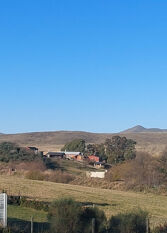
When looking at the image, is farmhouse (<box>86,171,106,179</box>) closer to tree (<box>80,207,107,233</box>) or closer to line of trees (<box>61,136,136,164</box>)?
line of trees (<box>61,136,136,164</box>)

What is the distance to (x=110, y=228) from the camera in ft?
69.1

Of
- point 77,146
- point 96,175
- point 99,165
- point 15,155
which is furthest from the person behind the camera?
point 77,146

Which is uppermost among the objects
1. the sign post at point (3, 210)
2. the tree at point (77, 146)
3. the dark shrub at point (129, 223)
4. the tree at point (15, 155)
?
the tree at point (77, 146)

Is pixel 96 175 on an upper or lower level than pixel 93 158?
lower

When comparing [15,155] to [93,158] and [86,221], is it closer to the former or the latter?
[93,158]

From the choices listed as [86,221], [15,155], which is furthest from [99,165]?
[86,221]

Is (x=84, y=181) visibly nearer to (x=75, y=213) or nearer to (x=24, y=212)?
(x=24, y=212)

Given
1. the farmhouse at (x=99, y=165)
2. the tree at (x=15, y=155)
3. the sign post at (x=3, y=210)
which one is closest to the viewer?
the sign post at (x=3, y=210)

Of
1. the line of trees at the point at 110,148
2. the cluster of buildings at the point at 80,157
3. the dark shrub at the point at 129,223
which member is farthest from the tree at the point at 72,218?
the line of trees at the point at 110,148

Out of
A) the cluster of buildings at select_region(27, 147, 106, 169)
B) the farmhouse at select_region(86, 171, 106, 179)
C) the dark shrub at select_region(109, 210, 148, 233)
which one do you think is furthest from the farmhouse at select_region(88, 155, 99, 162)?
the dark shrub at select_region(109, 210, 148, 233)

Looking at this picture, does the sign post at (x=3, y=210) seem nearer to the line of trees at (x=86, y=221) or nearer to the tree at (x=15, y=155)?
the line of trees at (x=86, y=221)

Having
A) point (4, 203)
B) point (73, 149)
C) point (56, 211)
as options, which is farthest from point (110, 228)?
point (73, 149)

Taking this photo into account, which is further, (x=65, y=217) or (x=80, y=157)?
(x=80, y=157)

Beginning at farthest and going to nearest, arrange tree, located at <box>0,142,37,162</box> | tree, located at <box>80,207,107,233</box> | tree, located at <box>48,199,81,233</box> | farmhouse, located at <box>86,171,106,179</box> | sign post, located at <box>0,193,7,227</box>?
tree, located at <box>0,142,37,162</box> < farmhouse, located at <box>86,171,106,179</box> < tree, located at <box>80,207,107,233</box> < sign post, located at <box>0,193,7,227</box> < tree, located at <box>48,199,81,233</box>
